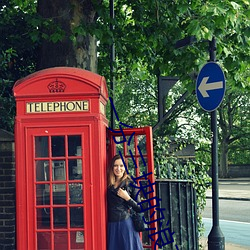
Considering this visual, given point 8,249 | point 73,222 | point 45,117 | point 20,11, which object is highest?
point 20,11

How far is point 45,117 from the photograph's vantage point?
6094mm

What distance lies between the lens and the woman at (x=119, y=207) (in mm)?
6379

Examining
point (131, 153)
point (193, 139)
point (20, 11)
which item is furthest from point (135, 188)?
point (20, 11)

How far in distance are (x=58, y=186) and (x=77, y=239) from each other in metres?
0.61

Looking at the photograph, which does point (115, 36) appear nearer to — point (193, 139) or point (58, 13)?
point (58, 13)

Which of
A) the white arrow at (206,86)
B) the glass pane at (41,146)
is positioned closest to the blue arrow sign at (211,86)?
the white arrow at (206,86)

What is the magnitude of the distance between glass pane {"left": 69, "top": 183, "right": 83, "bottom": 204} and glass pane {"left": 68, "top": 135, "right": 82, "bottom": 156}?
34 centimetres

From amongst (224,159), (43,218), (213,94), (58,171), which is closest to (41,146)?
(58,171)

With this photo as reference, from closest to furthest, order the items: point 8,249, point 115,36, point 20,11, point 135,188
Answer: point 135,188, point 8,249, point 115,36, point 20,11

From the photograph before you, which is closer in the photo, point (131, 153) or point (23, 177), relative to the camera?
point (23, 177)

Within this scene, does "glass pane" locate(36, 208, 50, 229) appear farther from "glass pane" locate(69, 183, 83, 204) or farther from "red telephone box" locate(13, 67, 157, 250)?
"glass pane" locate(69, 183, 83, 204)

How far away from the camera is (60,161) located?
6.09 metres

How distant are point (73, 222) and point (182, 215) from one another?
2.74 m

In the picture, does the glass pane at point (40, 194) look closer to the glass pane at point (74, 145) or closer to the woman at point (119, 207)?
the glass pane at point (74, 145)
